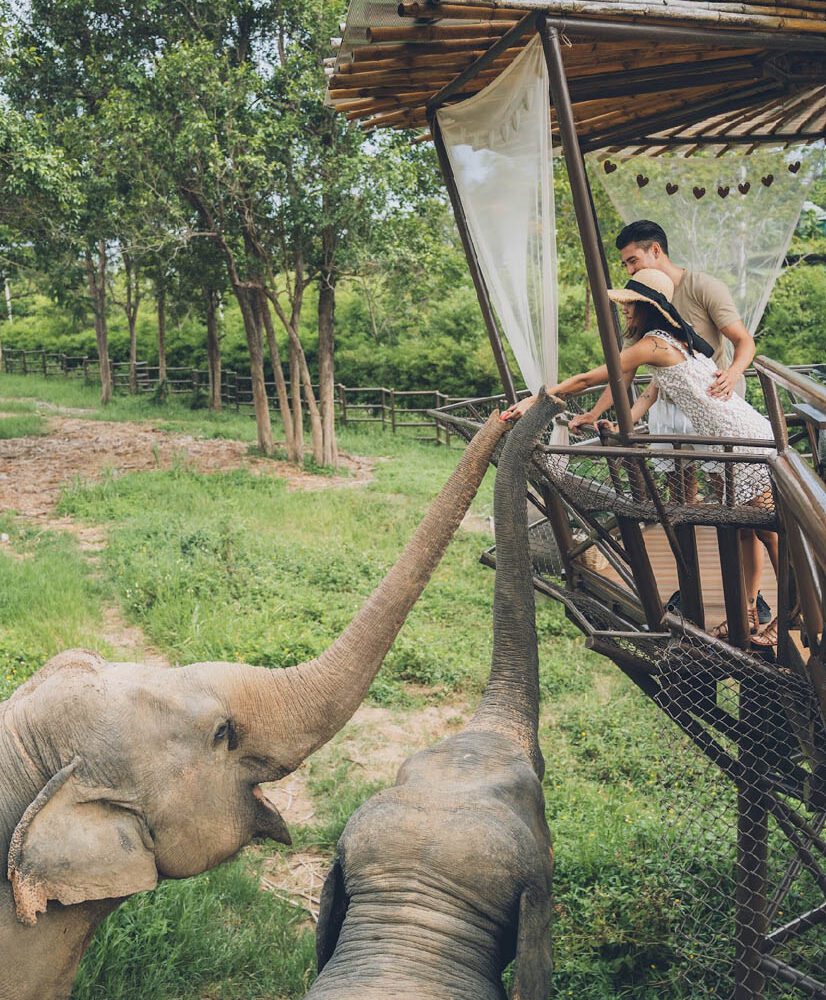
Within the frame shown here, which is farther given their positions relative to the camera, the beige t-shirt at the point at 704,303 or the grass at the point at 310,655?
the grass at the point at 310,655

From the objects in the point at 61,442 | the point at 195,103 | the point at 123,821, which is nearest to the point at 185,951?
the point at 123,821

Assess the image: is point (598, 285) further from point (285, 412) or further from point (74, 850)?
point (285, 412)

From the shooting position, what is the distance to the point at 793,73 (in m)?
4.09

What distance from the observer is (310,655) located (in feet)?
27.5

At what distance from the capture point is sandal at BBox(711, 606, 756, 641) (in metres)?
3.86

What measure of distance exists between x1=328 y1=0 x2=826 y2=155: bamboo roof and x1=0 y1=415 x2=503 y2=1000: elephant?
4.75 feet

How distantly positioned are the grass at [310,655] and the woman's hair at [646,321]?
1.58 meters

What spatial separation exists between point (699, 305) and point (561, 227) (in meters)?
12.9

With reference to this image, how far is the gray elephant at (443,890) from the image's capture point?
274cm

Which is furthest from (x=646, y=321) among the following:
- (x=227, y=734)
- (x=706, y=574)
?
(x=227, y=734)

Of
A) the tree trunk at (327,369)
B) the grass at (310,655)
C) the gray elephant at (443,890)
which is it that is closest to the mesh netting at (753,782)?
the grass at (310,655)

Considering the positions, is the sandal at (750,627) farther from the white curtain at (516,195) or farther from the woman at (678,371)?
the white curtain at (516,195)

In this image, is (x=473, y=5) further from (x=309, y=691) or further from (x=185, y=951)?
(x=185, y=951)

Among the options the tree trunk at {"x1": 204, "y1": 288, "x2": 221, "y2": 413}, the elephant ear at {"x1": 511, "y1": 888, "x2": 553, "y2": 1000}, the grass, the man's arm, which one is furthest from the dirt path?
the elephant ear at {"x1": 511, "y1": 888, "x2": 553, "y2": 1000}
